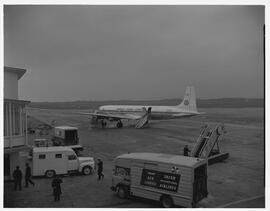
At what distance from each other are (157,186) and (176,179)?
1.31 meters

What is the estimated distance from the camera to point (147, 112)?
5497 cm

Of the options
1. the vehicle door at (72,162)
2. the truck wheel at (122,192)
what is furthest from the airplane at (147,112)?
the truck wheel at (122,192)

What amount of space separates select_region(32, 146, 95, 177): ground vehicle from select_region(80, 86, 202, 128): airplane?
31334 mm

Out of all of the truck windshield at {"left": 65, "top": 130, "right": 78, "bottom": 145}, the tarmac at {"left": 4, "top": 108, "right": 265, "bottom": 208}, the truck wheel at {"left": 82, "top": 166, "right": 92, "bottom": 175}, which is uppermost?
the truck windshield at {"left": 65, "top": 130, "right": 78, "bottom": 145}

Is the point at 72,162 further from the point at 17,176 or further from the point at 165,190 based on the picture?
the point at 165,190

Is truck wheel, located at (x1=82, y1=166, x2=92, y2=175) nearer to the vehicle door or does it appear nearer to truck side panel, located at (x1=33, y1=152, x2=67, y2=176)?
the vehicle door

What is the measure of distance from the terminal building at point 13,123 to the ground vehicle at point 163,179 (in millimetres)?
7850

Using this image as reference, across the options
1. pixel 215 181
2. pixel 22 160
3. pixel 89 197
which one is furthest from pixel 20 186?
pixel 215 181

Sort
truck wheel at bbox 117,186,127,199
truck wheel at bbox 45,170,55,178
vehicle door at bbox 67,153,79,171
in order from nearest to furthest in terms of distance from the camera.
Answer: truck wheel at bbox 117,186,127,199 < truck wheel at bbox 45,170,55,178 < vehicle door at bbox 67,153,79,171

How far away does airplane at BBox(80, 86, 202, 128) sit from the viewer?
184ft

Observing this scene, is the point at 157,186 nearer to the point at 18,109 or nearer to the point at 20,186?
the point at 20,186

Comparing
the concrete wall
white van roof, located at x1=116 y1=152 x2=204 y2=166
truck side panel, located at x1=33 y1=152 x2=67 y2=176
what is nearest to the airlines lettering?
white van roof, located at x1=116 y1=152 x2=204 y2=166

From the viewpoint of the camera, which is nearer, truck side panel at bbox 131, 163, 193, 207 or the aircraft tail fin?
truck side panel at bbox 131, 163, 193, 207

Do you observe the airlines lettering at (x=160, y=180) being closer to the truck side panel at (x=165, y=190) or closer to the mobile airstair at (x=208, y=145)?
the truck side panel at (x=165, y=190)
